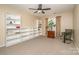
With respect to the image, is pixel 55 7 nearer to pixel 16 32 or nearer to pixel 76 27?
pixel 76 27

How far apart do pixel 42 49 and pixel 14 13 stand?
918 mm

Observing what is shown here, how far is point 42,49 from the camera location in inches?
104

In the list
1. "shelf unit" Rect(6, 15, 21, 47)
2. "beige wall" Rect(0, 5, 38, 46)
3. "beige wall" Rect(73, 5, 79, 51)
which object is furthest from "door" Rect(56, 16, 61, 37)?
"shelf unit" Rect(6, 15, 21, 47)

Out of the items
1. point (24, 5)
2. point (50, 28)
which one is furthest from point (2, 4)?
point (50, 28)

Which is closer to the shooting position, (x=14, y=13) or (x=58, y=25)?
(x=14, y=13)

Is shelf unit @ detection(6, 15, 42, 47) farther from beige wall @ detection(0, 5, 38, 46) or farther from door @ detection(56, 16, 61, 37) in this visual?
door @ detection(56, 16, 61, 37)

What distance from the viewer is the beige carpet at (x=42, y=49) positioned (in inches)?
102

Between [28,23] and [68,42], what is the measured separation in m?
0.92

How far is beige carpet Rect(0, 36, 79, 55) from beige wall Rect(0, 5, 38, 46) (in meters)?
0.25

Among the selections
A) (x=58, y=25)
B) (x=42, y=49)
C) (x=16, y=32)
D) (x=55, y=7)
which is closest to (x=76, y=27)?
(x=58, y=25)

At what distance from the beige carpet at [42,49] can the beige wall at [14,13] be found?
0.83 ft

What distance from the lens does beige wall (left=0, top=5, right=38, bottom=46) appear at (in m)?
2.51

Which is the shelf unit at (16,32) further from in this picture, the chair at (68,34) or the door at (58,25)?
the chair at (68,34)
